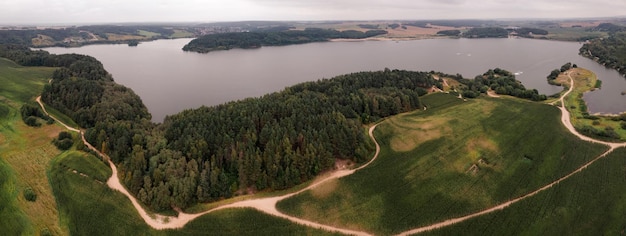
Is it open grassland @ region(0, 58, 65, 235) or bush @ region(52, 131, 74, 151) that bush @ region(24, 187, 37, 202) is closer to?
open grassland @ region(0, 58, 65, 235)

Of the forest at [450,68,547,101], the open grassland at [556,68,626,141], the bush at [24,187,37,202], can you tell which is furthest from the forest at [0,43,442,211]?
the open grassland at [556,68,626,141]

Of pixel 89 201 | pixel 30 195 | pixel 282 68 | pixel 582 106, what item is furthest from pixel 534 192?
pixel 282 68

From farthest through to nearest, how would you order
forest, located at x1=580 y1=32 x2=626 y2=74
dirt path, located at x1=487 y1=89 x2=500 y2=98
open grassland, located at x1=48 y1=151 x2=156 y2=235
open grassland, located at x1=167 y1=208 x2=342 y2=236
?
forest, located at x1=580 y1=32 x2=626 y2=74
dirt path, located at x1=487 y1=89 x2=500 y2=98
open grassland, located at x1=48 y1=151 x2=156 y2=235
open grassland, located at x1=167 y1=208 x2=342 y2=236

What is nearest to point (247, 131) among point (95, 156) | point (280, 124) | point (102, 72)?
point (280, 124)

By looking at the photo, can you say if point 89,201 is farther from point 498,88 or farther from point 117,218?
point 498,88

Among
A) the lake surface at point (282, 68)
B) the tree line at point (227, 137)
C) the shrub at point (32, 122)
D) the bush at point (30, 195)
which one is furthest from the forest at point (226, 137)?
the lake surface at point (282, 68)

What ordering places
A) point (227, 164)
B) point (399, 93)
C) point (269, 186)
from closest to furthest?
point (269, 186) → point (227, 164) → point (399, 93)

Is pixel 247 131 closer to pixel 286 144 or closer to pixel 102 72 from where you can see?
pixel 286 144
